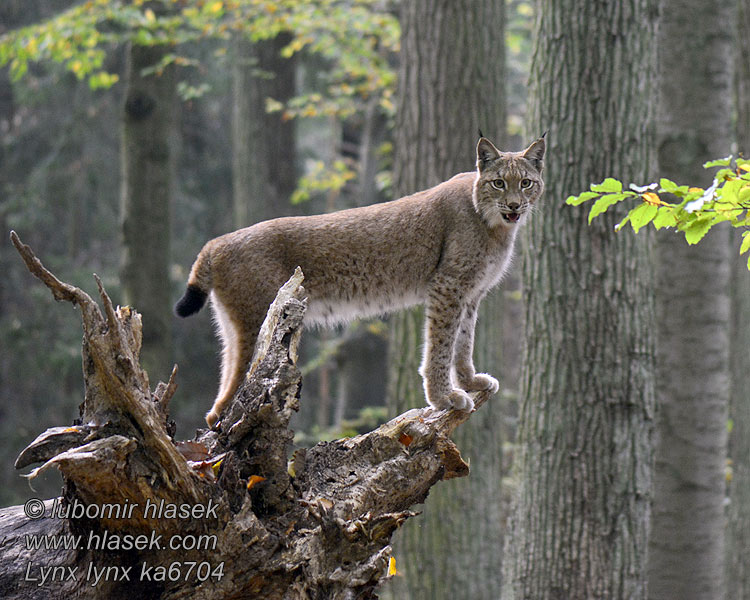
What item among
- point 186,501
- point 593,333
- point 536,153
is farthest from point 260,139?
point 186,501

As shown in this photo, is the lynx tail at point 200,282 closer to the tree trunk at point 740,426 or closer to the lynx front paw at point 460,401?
the lynx front paw at point 460,401

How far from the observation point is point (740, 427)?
8625 mm

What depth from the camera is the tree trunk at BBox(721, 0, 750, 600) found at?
338 inches

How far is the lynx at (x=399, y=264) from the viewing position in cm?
428

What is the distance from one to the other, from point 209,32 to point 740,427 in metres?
8.09

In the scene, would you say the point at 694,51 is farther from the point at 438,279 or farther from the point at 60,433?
the point at 60,433

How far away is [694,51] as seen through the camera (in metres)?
7.15

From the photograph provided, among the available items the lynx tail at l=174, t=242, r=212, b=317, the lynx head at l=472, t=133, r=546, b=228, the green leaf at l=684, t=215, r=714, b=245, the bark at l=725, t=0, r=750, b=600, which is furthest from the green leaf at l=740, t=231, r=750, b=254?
the bark at l=725, t=0, r=750, b=600

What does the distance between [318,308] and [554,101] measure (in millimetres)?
2252

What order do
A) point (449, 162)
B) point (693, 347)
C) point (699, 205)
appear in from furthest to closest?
point (693, 347) < point (449, 162) < point (699, 205)

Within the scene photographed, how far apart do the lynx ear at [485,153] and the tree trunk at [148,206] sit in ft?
18.7

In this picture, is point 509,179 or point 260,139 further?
point 260,139

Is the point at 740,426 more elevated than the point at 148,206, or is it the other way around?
the point at 148,206

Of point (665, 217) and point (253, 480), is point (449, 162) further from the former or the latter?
point (253, 480)
